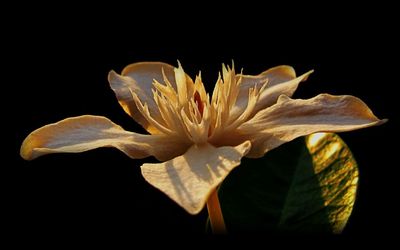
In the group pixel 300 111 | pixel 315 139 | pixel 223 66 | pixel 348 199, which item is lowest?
pixel 348 199

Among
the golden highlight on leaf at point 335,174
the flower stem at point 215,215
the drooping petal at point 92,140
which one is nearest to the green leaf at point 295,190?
the golden highlight on leaf at point 335,174

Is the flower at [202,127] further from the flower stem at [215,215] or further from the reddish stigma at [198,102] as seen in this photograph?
the flower stem at [215,215]

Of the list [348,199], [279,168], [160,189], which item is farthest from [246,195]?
[160,189]

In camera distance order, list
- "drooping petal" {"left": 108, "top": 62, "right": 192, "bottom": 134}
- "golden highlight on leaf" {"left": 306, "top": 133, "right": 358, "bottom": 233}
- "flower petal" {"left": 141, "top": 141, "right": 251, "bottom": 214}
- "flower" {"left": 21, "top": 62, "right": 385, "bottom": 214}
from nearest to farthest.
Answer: "flower petal" {"left": 141, "top": 141, "right": 251, "bottom": 214}
"flower" {"left": 21, "top": 62, "right": 385, "bottom": 214}
"golden highlight on leaf" {"left": 306, "top": 133, "right": 358, "bottom": 233}
"drooping petal" {"left": 108, "top": 62, "right": 192, "bottom": 134}

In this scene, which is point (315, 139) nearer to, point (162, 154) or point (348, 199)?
point (348, 199)

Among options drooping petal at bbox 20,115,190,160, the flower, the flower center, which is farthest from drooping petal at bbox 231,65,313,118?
drooping petal at bbox 20,115,190,160

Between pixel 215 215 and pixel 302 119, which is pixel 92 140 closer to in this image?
pixel 215 215

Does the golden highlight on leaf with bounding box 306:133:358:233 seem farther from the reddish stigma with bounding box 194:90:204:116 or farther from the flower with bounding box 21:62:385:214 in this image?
the reddish stigma with bounding box 194:90:204:116
